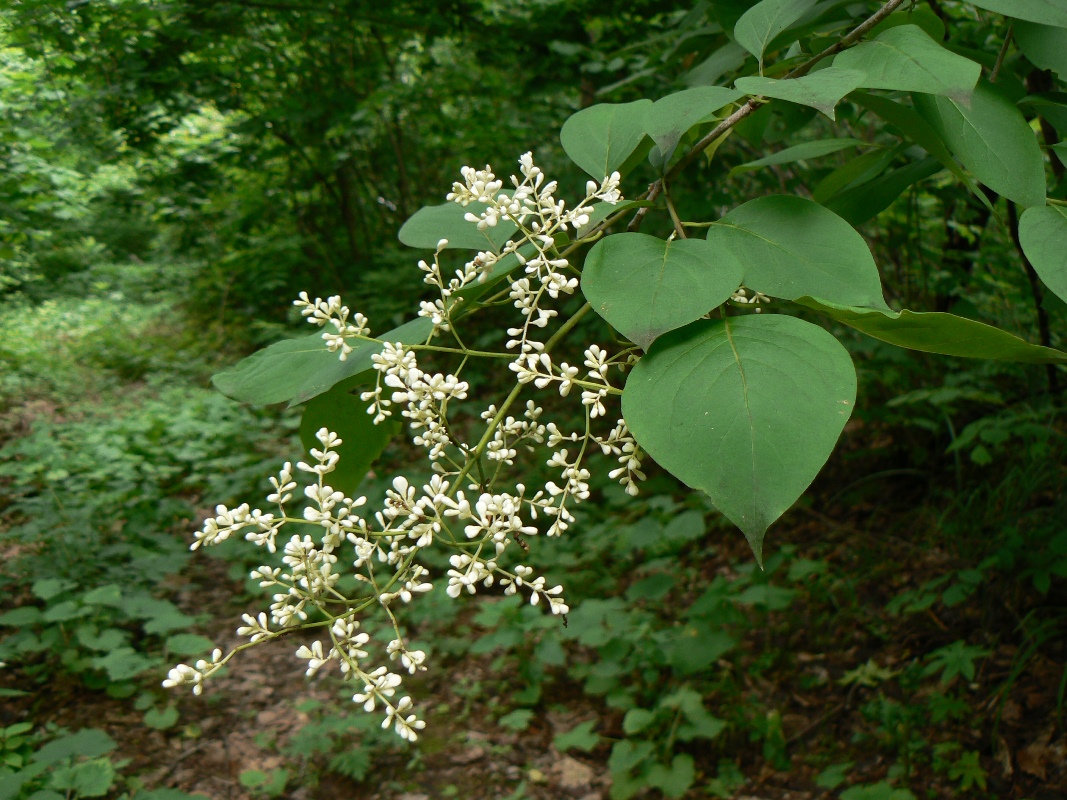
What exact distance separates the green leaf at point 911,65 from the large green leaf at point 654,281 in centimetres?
19

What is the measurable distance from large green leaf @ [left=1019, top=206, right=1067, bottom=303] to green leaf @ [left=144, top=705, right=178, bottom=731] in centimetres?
309

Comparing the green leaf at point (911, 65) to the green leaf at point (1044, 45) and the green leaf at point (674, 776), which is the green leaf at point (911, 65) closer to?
the green leaf at point (1044, 45)

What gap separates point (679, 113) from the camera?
0.67 m

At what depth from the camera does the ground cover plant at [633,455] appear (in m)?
0.64

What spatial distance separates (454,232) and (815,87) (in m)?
0.39

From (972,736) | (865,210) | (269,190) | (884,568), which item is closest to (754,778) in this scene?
(972,736)

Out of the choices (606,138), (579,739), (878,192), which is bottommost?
(579,739)

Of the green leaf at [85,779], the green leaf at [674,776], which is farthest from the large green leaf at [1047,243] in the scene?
the green leaf at [85,779]

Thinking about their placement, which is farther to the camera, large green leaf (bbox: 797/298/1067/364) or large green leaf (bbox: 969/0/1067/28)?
large green leaf (bbox: 969/0/1067/28)

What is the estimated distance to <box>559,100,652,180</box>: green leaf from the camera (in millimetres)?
796

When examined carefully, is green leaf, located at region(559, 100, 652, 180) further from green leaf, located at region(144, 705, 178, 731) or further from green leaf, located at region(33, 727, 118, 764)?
green leaf, located at region(144, 705, 178, 731)

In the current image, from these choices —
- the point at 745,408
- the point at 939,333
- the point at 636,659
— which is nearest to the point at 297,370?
the point at 745,408

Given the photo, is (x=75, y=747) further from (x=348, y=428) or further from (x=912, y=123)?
(x=912, y=123)

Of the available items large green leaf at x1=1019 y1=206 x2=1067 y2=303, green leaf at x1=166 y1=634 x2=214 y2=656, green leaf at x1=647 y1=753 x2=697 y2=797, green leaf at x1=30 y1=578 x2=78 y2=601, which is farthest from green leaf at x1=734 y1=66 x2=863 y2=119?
green leaf at x1=30 y1=578 x2=78 y2=601
